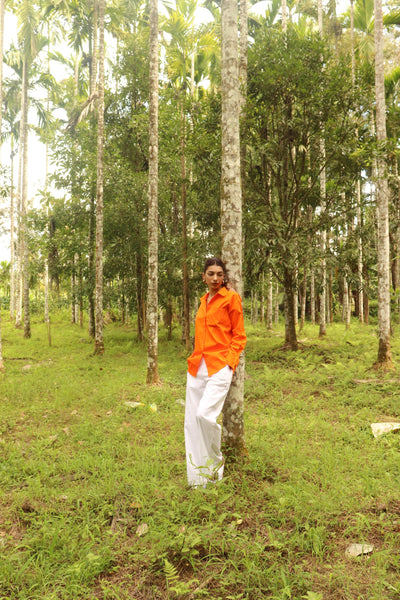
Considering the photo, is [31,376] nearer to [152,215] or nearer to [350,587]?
[152,215]

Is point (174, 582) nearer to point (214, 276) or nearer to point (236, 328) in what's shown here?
point (236, 328)

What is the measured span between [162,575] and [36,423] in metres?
4.32

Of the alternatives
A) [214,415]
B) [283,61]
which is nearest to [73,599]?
[214,415]

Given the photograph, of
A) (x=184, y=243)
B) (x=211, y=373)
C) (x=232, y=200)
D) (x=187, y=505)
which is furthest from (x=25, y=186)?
(x=187, y=505)

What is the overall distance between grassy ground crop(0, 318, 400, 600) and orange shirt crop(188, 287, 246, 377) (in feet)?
3.99

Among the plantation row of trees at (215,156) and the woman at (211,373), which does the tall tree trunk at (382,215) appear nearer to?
the plantation row of trees at (215,156)

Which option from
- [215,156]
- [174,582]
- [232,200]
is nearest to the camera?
[174,582]

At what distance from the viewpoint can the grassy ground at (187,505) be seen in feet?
9.25

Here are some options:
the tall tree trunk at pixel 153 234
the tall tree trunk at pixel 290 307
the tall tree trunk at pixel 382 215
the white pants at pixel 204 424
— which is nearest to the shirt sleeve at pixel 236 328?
the white pants at pixel 204 424

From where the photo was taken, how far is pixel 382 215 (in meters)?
9.13

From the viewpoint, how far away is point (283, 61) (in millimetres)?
10531

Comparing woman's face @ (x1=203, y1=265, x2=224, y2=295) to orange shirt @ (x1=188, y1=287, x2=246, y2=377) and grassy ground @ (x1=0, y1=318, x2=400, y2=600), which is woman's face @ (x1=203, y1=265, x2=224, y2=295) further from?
grassy ground @ (x1=0, y1=318, x2=400, y2=600)

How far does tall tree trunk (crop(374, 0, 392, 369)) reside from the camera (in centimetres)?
895

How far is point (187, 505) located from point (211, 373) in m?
1.19
